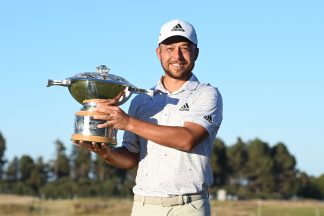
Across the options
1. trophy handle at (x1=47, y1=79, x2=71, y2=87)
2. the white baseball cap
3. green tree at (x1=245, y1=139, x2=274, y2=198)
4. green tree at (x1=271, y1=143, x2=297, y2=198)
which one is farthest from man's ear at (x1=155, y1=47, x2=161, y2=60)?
green tree at (x1=271, y1=143, x2=297, y2=198)

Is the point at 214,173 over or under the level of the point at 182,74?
over

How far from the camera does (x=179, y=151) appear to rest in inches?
186

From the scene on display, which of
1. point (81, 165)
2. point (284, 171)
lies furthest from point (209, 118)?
point (284, 171)

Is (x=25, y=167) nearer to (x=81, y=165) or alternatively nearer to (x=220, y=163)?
(x=81, y=165)

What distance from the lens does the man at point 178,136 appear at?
15.5 feet

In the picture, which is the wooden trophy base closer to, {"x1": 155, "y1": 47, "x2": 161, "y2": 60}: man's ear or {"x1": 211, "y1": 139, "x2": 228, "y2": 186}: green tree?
{"x1": 155, "y1": 47, "x2": 161, "y2": 60}: man's ear

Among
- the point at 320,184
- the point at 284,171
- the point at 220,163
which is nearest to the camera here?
the point at 220,163

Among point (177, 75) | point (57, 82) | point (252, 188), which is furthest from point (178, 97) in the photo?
point (252, 188)

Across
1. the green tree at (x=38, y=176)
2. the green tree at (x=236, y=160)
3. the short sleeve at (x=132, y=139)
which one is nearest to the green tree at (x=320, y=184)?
the green tree at (x=236, y=160)

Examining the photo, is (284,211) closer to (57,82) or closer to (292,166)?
(292,166)

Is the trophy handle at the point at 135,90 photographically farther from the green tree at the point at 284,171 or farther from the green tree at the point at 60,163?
the green tree at the point at 284,171

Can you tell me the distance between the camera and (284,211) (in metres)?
56.5

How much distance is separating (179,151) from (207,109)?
0.33 meters

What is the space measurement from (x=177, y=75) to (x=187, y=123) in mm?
408
